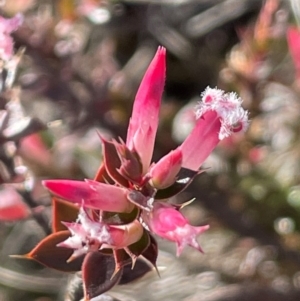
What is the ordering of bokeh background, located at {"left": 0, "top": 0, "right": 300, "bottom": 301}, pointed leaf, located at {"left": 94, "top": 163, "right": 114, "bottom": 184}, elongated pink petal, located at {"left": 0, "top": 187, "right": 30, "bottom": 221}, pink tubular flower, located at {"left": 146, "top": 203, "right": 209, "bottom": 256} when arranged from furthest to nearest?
bokeh background, located at {"left": 0, "top": 0, "right": 300, "bottom": 301} < elongated pink petal, located at {"left": 0, "top": 187, "right": 30, "bottom": 221} < pointed leaf, located at {"left": 94, "top": 163, "right": 114, "bottom": 184} < pink tubular flower, located at {"left": 146, "top": 203, "right": 209, "bottom": 256}

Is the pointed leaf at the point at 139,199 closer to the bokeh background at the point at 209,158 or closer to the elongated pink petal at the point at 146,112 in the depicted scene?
the elongated pink petal at the point at 146,112

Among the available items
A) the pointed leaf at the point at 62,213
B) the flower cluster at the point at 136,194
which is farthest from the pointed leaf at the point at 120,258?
the pointed leaf at the point at 62,213

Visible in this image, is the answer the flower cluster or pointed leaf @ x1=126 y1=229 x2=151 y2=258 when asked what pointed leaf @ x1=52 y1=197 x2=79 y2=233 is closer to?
the flower cluster

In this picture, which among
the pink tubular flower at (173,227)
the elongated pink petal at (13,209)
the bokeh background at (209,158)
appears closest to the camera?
the pink tubular flower at (173,227)

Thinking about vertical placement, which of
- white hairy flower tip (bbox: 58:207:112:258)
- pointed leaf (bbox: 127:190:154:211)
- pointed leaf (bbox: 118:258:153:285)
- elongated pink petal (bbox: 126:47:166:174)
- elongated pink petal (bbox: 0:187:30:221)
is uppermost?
elongated pink petal (bbox: 126:47:166:174)

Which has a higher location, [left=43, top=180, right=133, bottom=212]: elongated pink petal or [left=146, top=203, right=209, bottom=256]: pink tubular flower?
[left=43, top=180, right=133, bottom=212]: elongated pink petal

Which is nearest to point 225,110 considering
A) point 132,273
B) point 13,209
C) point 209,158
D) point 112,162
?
point 112,162

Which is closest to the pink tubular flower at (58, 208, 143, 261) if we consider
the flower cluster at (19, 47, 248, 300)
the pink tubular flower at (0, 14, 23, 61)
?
the flower cluster at (19, 47, 248, 300)
